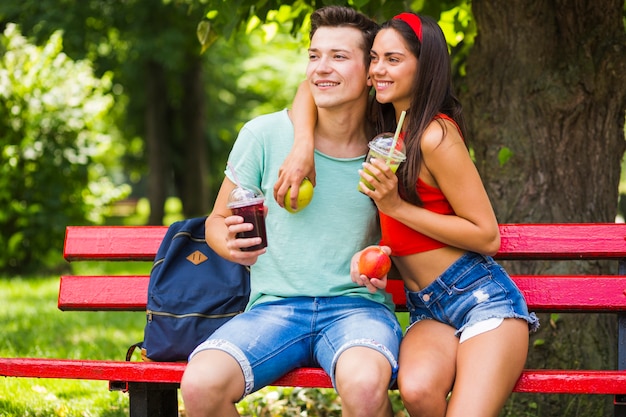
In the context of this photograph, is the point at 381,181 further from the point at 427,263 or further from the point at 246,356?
the point at 246,356

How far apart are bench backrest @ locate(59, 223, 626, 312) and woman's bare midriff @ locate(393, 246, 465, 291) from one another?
454 millimetres

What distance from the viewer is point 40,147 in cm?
1068

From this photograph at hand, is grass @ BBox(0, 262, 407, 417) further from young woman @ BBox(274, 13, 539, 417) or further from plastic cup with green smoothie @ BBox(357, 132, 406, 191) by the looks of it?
plastic cup with green smoothie @ BBox(357, 132, 406, 191)

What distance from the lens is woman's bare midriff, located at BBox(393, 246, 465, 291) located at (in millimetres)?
3309

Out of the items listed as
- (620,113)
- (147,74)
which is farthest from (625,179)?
(620,113)

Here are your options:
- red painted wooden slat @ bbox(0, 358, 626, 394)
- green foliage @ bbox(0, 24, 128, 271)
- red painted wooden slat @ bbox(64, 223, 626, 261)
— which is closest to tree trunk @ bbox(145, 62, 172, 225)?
green foliage @ bbox(0, 24, 128, 271)

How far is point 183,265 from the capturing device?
3.69m

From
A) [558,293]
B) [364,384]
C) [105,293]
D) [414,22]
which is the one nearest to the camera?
[364,384]

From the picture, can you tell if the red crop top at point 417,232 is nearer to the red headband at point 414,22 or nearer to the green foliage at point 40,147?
the red headband at point 414,22

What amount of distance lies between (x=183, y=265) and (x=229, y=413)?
82 cm

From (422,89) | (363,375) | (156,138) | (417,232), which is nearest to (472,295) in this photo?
(417,232)

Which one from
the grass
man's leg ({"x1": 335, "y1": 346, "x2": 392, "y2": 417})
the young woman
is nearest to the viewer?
man's leg ({"x1": 335, "y1": 346, "x2": 392, "y2": 417})

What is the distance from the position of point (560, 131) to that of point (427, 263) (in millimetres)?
1551

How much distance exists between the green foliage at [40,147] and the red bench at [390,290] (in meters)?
6.85
